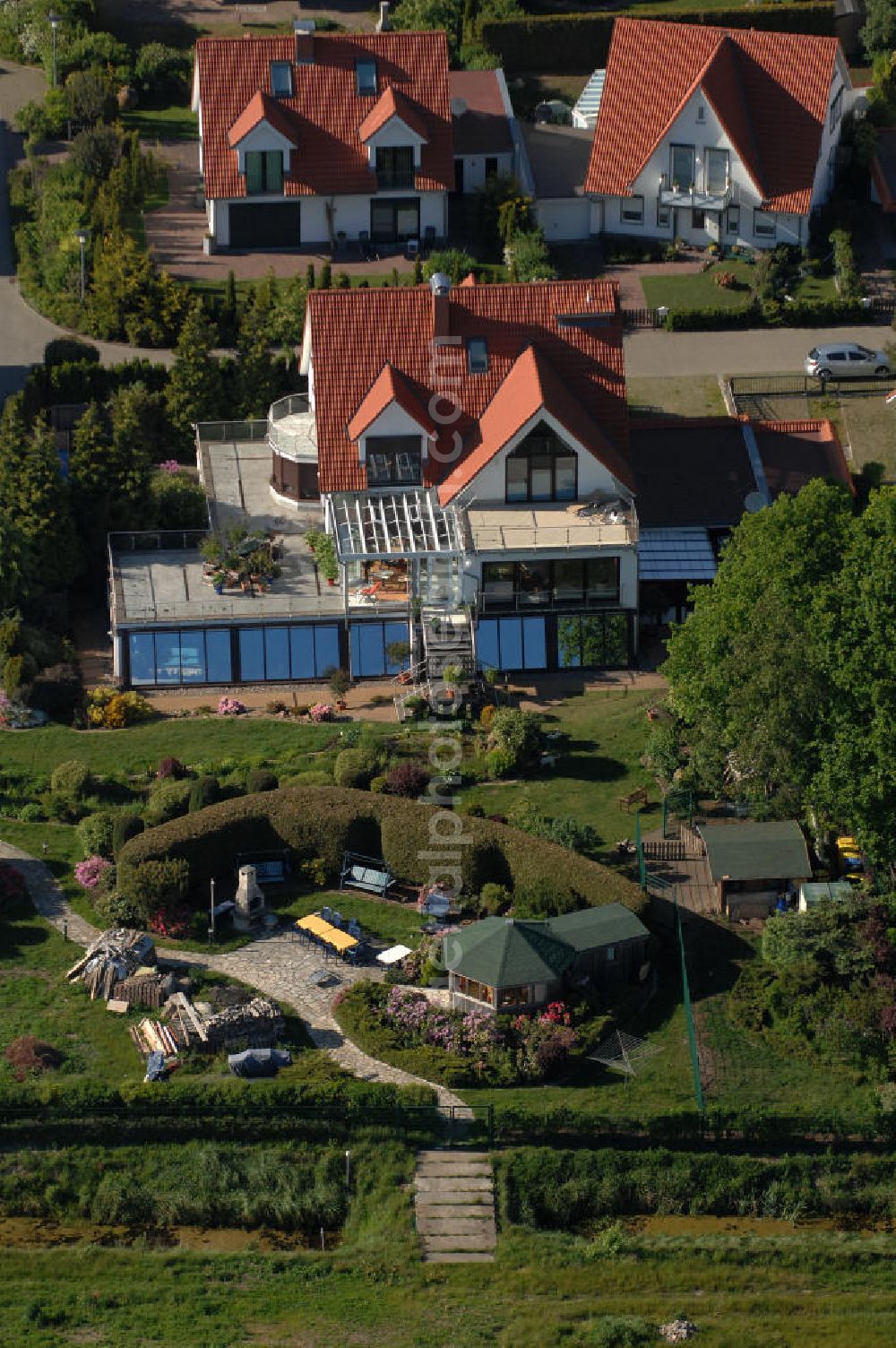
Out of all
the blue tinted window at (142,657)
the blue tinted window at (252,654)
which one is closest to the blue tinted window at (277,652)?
the blue tinted window at (252,654)

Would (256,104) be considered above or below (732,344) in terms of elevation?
above

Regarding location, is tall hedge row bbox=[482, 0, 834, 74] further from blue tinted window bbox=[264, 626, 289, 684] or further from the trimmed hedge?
blue tinted window bbox=[264, 626, 289, 684]

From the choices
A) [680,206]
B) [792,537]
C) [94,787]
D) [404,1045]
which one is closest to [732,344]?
[680,206]

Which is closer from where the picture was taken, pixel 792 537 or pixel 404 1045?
pixel 404 1045

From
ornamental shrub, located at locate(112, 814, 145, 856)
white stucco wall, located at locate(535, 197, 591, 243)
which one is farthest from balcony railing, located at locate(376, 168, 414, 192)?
ornamental shrub, located at locate(112, 814, 145, 856)

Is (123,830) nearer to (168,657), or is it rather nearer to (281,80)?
(168,657)

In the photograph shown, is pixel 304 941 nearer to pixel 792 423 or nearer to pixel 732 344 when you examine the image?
pixel 792 423

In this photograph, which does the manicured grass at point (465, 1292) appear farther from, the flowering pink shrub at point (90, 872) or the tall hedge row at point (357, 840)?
the flowering pink shrub at point (90, 872)
